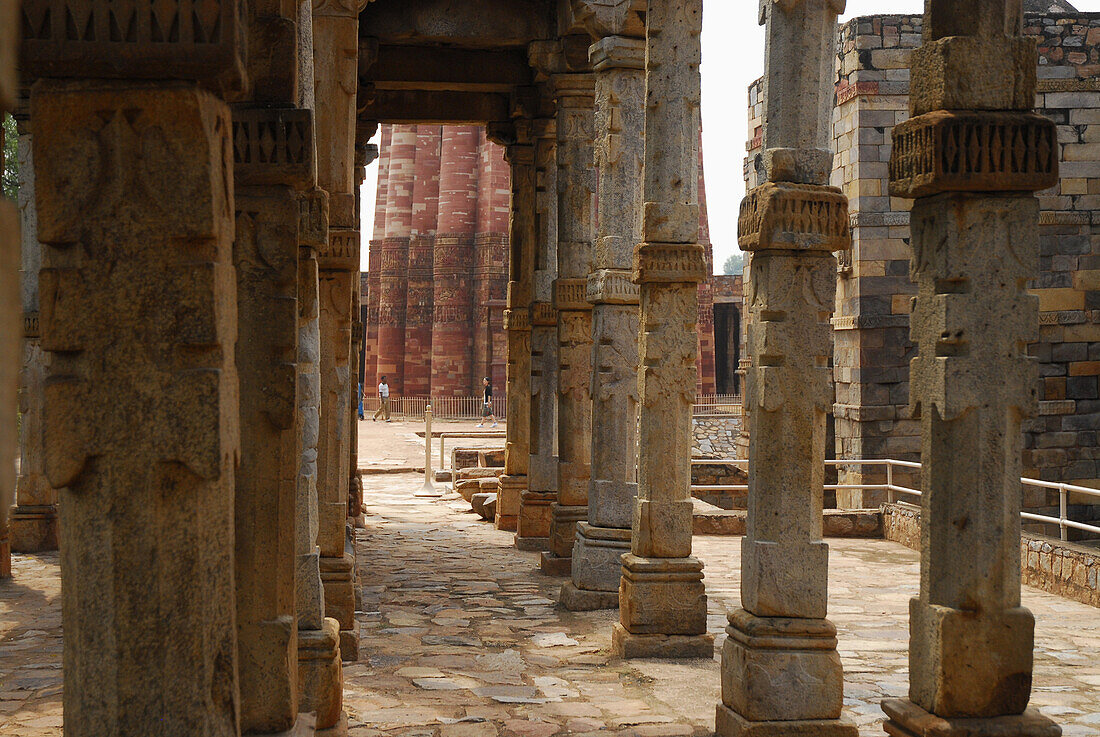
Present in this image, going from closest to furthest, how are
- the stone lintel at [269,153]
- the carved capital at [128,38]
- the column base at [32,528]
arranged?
1. the carved capital at [128,38]
2. the stone lintel at [269,153]
3. the column base at [32,528]

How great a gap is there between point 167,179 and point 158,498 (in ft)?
2.26

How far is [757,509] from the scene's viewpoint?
5.31m

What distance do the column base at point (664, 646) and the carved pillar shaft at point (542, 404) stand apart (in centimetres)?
530

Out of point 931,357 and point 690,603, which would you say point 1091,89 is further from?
point 931,357

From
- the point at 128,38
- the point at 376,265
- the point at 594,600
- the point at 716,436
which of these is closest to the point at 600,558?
the point at 594,600

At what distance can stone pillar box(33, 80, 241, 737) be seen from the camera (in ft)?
7.60

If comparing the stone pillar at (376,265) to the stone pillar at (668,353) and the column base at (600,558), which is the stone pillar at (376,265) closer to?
the column base at (600,558)

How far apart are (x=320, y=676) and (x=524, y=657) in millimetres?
2970

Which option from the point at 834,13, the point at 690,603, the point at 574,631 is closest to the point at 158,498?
the point at 834,13

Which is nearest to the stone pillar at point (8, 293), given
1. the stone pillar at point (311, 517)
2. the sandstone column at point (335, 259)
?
the stone pillar at point (311, 517)

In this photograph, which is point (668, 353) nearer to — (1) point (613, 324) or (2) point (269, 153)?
(1) point (613, 324)

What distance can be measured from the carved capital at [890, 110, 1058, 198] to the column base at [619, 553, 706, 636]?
3.90 m

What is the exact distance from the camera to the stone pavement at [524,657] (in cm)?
586

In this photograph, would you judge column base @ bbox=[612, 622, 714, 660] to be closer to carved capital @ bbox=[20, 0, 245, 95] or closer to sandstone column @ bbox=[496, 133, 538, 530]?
carved capital @ bbox=[20, 0, 245, 95]
